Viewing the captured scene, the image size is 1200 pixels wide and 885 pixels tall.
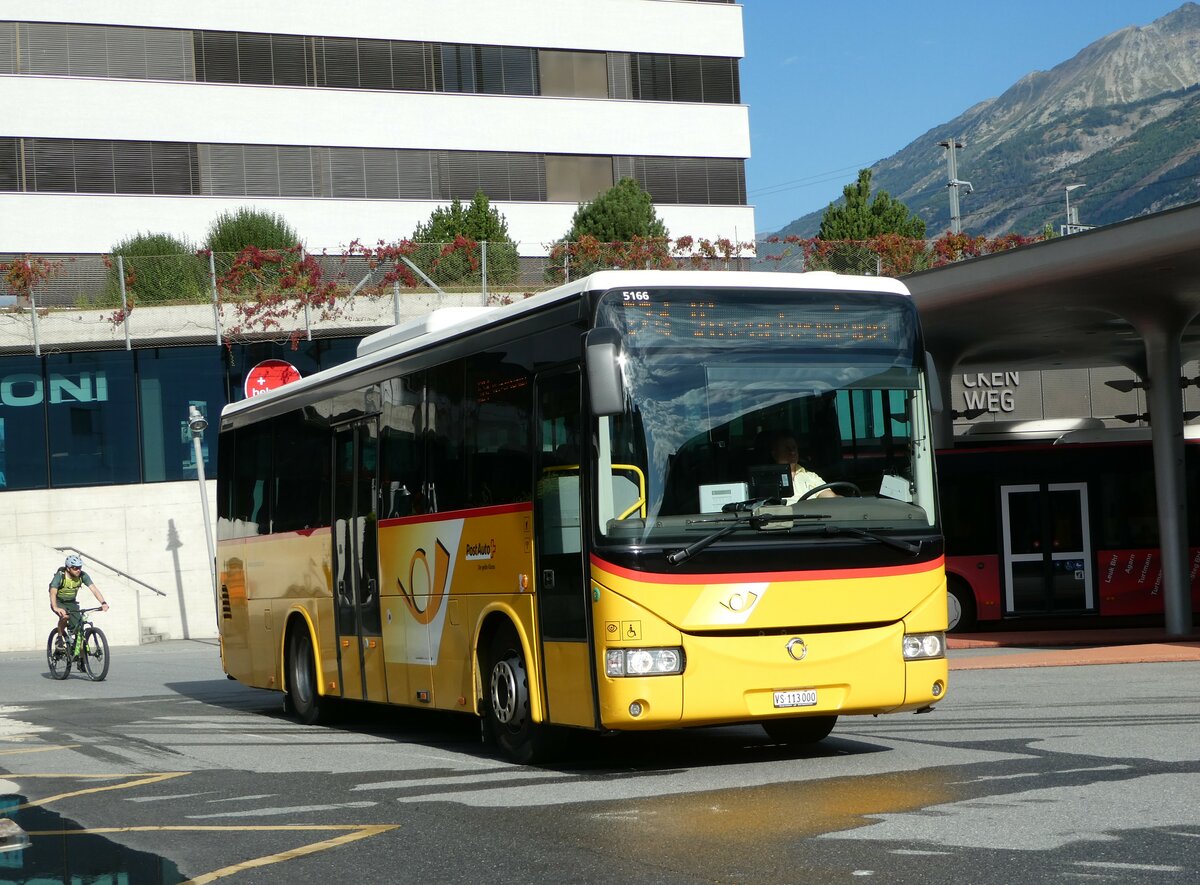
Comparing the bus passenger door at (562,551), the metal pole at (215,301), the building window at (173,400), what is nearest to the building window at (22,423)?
the building window at (173,400)

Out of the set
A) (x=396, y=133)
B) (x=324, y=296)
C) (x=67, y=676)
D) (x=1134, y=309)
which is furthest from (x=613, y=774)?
(x=396, y=133)

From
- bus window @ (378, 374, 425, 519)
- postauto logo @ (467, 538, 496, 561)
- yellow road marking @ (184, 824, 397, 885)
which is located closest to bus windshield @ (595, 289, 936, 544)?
postauto logo @ (467, 538, 496, 561)

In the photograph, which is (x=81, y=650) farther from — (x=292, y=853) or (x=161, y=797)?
(x=292, y=853)

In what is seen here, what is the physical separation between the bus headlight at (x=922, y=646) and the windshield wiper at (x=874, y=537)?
543mm

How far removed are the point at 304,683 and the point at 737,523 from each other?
695 centimetres

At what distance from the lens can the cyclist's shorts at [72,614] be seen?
79.9 feet

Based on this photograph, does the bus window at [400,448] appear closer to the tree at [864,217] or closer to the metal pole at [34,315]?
the metal pole at [34,315]

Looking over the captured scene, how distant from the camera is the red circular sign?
33.2 meters

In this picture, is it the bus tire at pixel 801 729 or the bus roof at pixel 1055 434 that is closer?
the bus tire at pixel 801 729

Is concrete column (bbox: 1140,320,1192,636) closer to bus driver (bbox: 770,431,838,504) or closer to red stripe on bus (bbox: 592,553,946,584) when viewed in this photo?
red stripe on bus (bbox: 592,553,946,584)

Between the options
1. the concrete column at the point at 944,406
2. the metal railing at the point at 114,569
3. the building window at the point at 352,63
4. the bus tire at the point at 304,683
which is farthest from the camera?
the building window at the point at 352,63

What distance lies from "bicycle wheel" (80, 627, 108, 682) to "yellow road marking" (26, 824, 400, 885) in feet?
50.4

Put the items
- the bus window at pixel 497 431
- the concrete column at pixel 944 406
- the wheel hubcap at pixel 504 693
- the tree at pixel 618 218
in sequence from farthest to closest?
the tree at pixel 618 218 → the concrete column at pixel 944 406 → the wheel hubcap at pixel 504 693 → the bus window at pixel 497 431

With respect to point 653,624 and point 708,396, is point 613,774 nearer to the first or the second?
point 653,624
